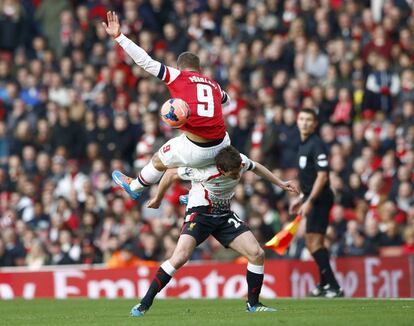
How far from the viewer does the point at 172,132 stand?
23.3 m

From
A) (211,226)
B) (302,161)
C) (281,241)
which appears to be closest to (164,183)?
(211,226)

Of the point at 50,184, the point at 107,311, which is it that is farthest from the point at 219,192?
the point at 50,184

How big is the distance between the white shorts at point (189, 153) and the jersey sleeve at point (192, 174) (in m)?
0.06

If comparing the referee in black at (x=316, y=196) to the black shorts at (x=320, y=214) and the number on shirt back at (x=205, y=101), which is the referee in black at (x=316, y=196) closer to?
the black shorts at (x=320, y=214)

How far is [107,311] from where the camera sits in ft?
46.9

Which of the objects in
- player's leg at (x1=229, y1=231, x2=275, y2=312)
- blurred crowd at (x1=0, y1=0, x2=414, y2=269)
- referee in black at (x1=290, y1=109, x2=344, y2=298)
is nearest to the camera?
player's leg at (x1=229, y1=231, x2=275, y2=312)

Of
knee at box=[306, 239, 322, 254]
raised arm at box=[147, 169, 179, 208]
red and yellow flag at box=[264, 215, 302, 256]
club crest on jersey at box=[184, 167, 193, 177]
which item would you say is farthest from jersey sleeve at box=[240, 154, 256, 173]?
knee at box=[306, 239, 322, 254]

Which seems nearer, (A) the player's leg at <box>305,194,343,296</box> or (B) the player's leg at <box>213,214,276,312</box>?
(B) the player's leg at <box>213,214,276,312</box>

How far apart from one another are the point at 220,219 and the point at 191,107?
4.16ft

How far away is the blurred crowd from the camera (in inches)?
816

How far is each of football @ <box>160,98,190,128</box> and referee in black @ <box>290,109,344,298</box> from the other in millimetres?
3298

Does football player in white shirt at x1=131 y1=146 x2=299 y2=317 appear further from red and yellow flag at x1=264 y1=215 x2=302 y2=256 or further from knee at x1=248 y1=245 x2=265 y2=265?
red and yellow flag at x1=264 y1=215 x2=302 y2=256

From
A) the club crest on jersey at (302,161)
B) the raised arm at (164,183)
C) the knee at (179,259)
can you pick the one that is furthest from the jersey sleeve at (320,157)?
the knee at (179,259)

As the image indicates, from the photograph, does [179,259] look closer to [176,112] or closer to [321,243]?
[176,112]
